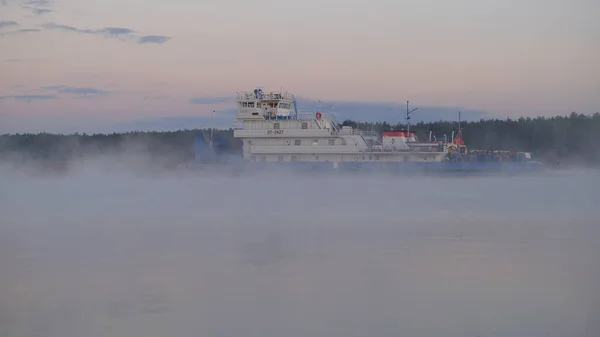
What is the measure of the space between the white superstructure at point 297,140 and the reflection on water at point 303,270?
1402 centimetres

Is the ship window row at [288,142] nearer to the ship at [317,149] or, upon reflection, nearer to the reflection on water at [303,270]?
the ship at [317,149]

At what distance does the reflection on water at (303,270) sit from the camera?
10594 mm

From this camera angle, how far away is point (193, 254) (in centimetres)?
1563

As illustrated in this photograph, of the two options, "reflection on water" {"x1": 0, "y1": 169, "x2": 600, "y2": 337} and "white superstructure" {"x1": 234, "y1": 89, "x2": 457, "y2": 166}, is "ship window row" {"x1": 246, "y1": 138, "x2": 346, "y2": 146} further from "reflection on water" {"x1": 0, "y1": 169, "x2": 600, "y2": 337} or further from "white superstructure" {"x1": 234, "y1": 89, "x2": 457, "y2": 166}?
"reflection on water" {"x1": 0, "y1": 169, "x2": 600, "y2": 337}

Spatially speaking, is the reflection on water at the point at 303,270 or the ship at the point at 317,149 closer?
the reflection on water at the point at 303,270

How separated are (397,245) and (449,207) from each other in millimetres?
8556

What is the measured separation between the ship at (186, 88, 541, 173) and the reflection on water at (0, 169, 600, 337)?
45.7 feet

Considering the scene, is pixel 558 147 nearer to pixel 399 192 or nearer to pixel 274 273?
pixel 399 192

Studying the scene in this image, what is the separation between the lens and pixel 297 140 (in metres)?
40.5

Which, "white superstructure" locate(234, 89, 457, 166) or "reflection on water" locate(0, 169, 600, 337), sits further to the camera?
"white superstructure" locate(234, 89, 457, 166)

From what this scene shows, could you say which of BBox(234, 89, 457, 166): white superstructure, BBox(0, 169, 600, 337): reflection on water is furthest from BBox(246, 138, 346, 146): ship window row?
BBox(0, 169, 600, 337): reflection on water

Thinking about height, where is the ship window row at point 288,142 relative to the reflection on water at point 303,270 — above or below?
above

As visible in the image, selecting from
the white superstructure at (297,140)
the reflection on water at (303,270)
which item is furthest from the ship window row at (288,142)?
the reflection on water at (303,270)

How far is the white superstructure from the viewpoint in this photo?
40.3 metres
